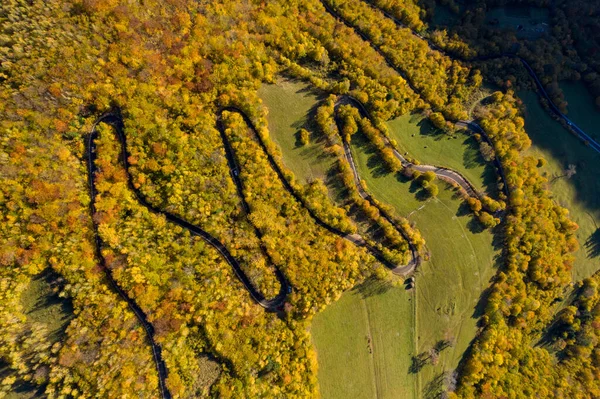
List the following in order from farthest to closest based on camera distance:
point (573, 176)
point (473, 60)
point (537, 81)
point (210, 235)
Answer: point (537, 81)
point (473, 60)
point (573, 176)
point (210, 235)

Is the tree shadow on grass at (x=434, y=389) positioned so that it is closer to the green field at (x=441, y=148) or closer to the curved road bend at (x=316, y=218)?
the curved road bend at (x=316, y=218)

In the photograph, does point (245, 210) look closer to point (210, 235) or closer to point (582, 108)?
point (210, 235)

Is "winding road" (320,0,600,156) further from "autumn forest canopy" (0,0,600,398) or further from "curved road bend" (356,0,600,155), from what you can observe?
"autumn forest canopy" (0,0,600,398)

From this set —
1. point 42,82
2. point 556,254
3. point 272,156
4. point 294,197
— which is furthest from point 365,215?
point 42,82

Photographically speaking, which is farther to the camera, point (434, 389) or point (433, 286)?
point (433, 286)

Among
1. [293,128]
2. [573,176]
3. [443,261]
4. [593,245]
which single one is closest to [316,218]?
[293,128]

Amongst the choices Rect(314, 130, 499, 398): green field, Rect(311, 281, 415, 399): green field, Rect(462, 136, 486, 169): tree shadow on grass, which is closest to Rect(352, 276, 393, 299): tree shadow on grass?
Rect(311, 281, 415, 399): green field

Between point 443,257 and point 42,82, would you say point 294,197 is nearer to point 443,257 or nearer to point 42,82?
point 443,257
